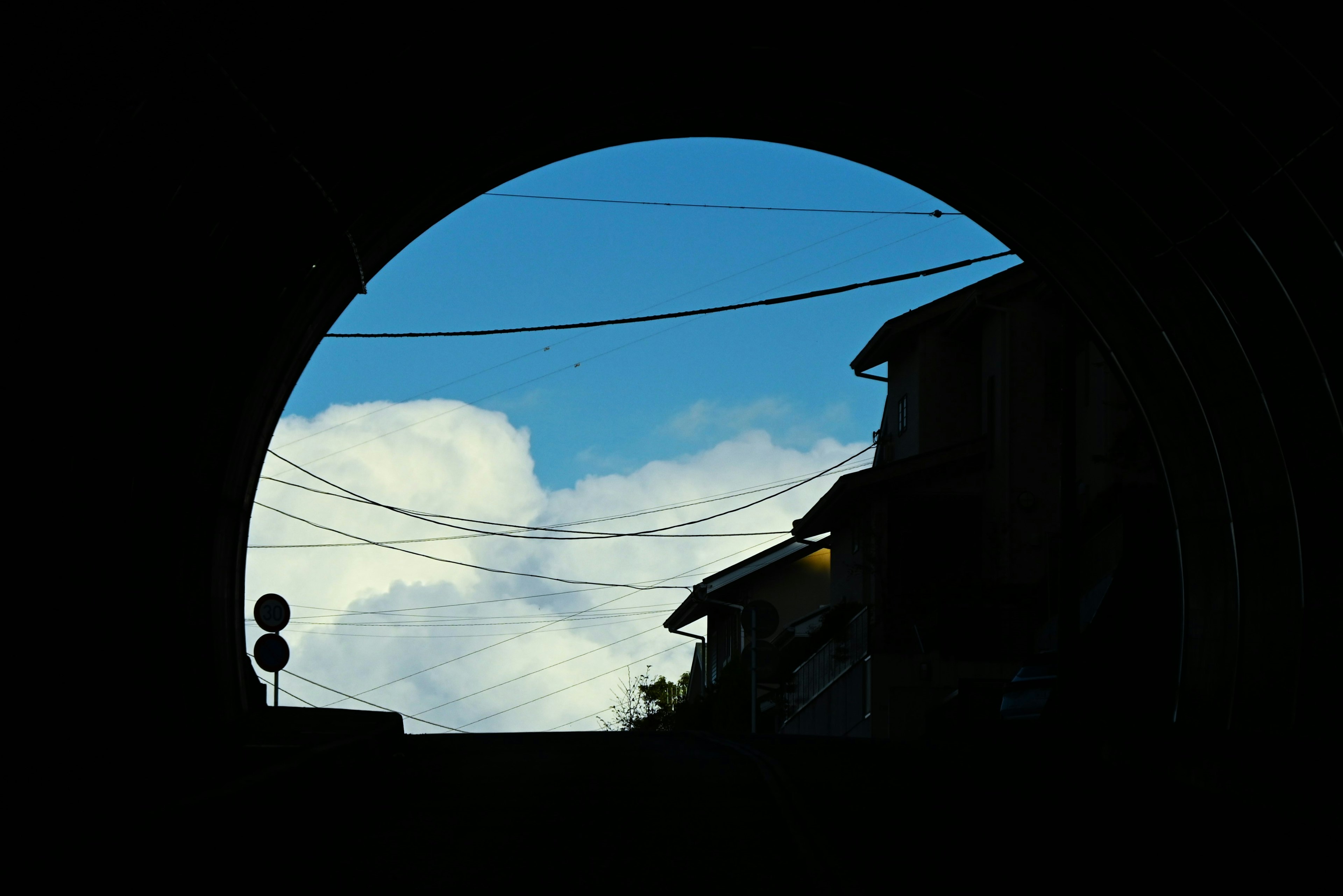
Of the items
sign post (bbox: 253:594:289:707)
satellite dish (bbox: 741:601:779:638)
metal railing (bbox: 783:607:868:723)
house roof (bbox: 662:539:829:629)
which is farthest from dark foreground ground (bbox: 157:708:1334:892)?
house roof (bbox: 662:539:829:629)

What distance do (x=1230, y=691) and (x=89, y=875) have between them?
10.8 meters

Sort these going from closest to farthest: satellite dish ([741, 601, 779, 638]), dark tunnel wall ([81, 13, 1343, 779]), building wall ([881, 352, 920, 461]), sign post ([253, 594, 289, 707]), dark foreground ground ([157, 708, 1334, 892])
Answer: dark foreground ground ([157, 708, 1334, 892]), dark tunnel wall ([81, 13, 1343, 779]), sign post ([253, 594, 289, 707]), satellite dish ([741, 601, 779, 638]), building wall ([881, 352, 920, 461])

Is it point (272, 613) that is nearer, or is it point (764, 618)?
point (272, 613)

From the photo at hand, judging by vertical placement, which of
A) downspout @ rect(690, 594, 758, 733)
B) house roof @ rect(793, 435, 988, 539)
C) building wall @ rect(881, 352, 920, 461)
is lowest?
downspout @ rect(690, 594, 758, 733)

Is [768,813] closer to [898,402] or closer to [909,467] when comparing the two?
[909,467]

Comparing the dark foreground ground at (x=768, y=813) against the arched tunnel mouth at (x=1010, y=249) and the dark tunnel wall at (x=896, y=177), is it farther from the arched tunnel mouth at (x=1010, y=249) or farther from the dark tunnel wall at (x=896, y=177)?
the dark tunnel wall at (x=896, y=177)

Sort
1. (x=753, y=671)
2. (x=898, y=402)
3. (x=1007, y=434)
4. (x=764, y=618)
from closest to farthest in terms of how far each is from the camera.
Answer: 1. (x=764, y=618)
2. (x=1007, y=434)
3. (x=753, y=671)
4. (x=898, y=402)

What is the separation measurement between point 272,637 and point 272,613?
62cm

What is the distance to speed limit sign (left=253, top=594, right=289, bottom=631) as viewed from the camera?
80.5 ft

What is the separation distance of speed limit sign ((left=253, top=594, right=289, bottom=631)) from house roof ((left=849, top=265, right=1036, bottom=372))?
16.1 m

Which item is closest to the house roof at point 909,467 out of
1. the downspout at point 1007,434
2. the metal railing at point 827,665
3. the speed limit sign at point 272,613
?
the downspout at point 1007,434

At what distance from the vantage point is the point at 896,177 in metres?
16.4

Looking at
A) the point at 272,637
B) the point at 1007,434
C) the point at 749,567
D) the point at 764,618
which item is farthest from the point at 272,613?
the point at 749,567

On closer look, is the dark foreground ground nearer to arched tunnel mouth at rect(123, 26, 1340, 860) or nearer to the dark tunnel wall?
arched tunnel mouth at rect(123, 26, 1340, 860)
